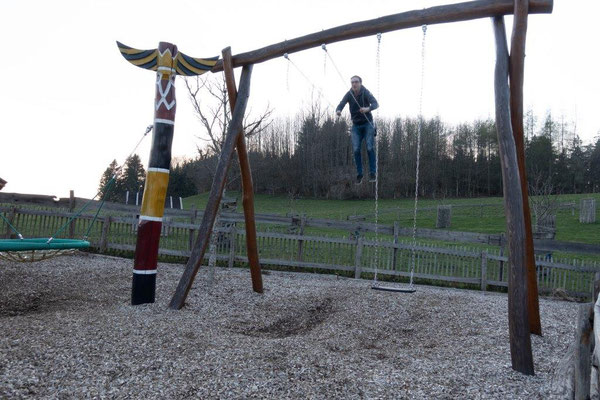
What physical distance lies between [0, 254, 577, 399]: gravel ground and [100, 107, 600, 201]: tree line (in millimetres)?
4134

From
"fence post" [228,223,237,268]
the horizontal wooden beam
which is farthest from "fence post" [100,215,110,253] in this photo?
the horizontal wooden beam

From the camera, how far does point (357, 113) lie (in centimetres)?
729

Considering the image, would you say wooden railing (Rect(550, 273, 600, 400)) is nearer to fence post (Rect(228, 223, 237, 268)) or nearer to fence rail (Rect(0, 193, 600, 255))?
fence rail (Rect(0, 193, 600, 255))

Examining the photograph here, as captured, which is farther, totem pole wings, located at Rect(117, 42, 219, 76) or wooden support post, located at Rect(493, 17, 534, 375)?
totem pole wings, located at Rect(117, 42, 219, 76)

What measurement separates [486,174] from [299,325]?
29.8 meters

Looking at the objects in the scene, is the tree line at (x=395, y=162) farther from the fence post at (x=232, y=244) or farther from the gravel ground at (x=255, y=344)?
the gravel ground at (x=255, y=344)

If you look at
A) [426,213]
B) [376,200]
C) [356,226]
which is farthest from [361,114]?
[426,213]

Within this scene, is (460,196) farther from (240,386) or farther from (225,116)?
(240,386)

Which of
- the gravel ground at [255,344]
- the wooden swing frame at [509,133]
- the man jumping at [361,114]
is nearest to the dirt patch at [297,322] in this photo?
the gravel ground at [255,344]

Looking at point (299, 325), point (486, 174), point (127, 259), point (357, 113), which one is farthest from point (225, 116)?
point (486, 174)

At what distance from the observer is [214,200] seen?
6.56 m

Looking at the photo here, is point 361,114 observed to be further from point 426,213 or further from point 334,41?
point 426,213

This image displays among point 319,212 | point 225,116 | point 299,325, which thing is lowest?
point 299,325

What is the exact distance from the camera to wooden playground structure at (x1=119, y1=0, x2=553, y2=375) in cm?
460
